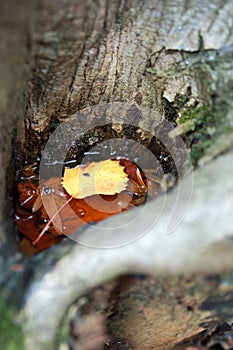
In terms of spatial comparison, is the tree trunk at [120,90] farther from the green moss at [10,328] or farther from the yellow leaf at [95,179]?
the yellow leaf at [95,179]

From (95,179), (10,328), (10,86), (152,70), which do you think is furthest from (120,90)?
(10,328)

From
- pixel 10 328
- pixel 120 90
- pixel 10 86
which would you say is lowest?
pixel 10 328

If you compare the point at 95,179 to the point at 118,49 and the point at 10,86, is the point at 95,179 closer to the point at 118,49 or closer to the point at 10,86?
the point at 118,49

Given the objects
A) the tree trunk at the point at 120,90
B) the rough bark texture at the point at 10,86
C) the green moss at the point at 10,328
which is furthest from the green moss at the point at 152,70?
the green moss at the point at 10,328

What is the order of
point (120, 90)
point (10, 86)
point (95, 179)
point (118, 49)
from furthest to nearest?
point (95, 179) → point (120, 90) → point (118, 49) → point (10, 86)

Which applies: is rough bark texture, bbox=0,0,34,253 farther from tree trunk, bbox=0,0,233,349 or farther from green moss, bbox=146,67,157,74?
green moss, bbox=146,67,157,74

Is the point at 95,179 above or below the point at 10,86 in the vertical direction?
below

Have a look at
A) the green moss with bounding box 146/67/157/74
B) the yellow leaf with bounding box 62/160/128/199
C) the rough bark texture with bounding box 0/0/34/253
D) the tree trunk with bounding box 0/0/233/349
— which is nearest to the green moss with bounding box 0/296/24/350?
the tree trunk with bounding box 0/0/233/349

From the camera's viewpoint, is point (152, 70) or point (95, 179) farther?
point (95, 179)
